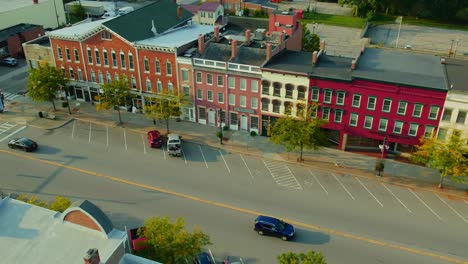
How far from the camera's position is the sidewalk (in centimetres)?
5128

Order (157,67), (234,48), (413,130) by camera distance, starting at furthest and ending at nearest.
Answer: (157,67)
(234,48)
(413,130)

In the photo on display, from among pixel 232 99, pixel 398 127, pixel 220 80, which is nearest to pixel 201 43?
pixel 220 80

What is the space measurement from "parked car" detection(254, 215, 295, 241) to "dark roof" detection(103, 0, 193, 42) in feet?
113

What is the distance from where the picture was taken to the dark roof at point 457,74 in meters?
50.3

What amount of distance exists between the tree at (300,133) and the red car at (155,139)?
49.9ft

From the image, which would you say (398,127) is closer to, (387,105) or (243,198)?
(387,105)

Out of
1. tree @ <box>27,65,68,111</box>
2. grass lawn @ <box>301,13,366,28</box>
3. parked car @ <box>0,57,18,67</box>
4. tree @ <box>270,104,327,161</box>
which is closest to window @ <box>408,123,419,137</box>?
tree @ <box>270,104,327,161</box>

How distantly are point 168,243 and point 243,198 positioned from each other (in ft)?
52.4

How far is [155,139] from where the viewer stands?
189 feet

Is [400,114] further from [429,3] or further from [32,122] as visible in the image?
[429,3]

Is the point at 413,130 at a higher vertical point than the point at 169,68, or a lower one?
lower

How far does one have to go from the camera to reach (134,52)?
6306 centimetres

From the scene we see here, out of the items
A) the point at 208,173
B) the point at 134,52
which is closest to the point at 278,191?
the point at 208,173

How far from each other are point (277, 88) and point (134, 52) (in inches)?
854
